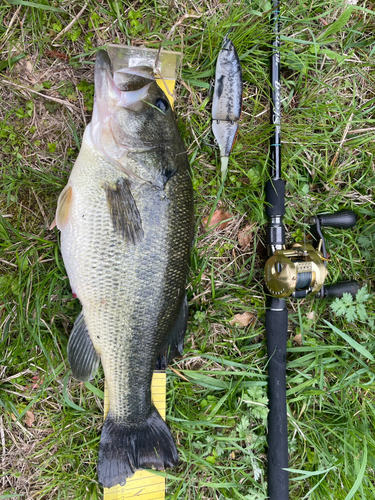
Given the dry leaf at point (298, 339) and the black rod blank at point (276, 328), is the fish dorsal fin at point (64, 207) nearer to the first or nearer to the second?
the black rod blank at point (276, 328)

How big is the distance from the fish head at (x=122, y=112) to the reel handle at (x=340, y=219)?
1.43 m

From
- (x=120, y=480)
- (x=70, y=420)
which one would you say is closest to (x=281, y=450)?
(x=120, y=480)

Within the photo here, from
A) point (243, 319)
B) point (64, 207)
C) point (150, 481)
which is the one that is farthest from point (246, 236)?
point (150, 481)

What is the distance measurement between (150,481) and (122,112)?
2.43 metres

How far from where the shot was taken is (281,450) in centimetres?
239

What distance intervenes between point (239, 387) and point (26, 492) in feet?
5.44

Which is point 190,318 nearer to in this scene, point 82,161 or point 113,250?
point 113,250

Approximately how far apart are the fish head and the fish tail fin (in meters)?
1.71

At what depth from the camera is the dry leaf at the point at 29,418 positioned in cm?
231

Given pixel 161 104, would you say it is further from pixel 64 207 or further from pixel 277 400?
pixel 277 400

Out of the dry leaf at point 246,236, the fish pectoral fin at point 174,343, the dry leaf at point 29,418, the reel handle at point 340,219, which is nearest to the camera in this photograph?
the fish pectoral fin at point 174,343

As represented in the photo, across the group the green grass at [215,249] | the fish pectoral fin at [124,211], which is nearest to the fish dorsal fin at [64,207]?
the fish pectoral fin at [124,211]

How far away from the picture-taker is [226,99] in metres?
2.40

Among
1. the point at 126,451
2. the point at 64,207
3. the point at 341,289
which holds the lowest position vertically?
the point at 126,451
